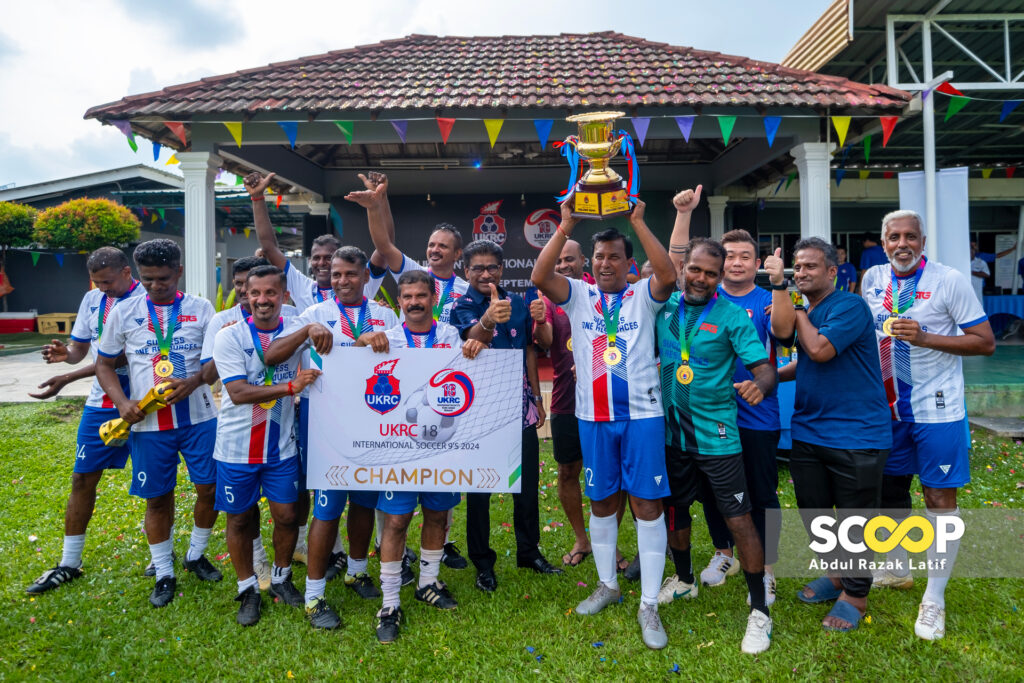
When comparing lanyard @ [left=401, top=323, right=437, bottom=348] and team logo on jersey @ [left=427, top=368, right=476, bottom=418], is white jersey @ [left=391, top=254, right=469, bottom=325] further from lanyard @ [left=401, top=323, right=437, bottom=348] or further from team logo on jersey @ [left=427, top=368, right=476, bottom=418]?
team logo on jersey @ [left=427, top=368, right=476, bottom=418]

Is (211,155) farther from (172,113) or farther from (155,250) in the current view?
(155,250)

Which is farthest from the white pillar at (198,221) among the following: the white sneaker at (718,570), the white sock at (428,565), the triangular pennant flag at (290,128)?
the white sneaker at (718,570)

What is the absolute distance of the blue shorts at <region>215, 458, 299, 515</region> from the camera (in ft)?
10.6

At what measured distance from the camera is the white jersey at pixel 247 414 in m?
3.19

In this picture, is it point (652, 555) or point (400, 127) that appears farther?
point (400, 127)

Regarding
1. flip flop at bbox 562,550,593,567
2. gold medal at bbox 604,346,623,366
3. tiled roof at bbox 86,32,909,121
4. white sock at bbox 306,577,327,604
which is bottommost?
flip flop at bbox 562,550,593,567

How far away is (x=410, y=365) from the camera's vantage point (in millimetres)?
3330

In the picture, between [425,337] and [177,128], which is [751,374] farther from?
[177,128]

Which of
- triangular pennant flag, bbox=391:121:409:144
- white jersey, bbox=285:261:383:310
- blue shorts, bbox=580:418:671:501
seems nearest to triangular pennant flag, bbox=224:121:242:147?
triangular pennant flag, bbox=391:121:409:144

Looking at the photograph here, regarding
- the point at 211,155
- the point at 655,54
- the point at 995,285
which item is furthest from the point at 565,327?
the point at 995,285

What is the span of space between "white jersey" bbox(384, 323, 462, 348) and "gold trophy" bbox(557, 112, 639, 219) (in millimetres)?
965

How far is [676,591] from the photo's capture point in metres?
3.46

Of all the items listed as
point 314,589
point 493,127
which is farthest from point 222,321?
point 493,127

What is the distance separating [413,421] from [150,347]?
1.67m
